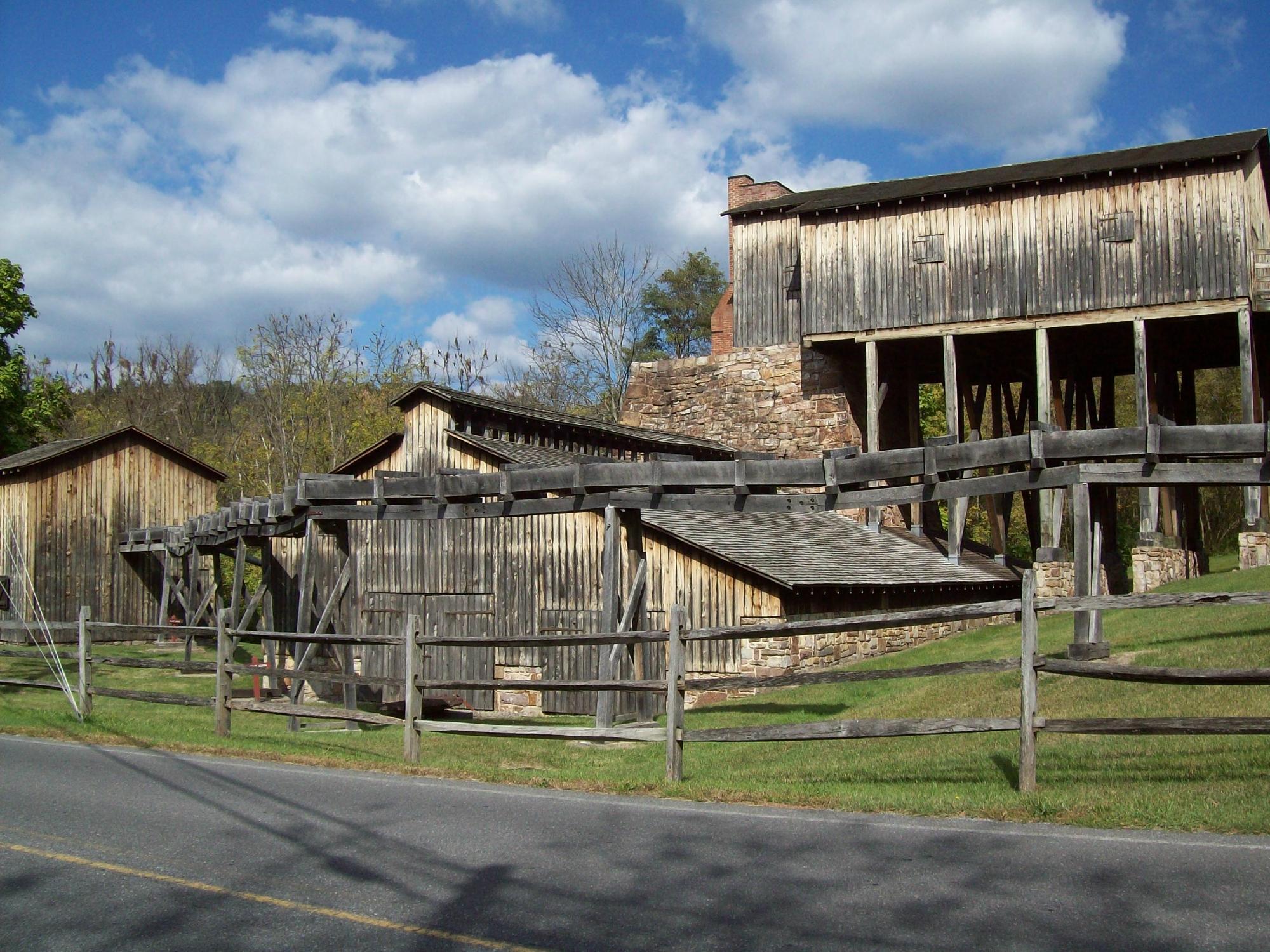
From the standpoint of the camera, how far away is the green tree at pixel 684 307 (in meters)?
63.2

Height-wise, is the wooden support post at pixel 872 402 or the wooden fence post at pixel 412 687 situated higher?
the wooden support post at pixel 872 402

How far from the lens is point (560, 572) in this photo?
22578 millimetres

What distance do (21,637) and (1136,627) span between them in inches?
1127

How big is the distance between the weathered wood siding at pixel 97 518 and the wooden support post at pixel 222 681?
2244cm

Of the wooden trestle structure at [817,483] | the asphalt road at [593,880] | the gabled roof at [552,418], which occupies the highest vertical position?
the gabled roof at [552,418]

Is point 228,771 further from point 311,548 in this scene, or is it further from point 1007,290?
point 1007,290

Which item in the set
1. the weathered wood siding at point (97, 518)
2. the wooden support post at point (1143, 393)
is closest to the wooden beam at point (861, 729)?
the wooden support post at point (1143, 393)

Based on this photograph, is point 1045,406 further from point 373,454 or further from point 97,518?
Result: point 97,518

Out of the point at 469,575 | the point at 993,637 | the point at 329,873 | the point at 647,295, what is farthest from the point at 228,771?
the point at 647,295

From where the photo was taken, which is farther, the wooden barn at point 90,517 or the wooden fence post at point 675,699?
the wooden barn at point 90,517

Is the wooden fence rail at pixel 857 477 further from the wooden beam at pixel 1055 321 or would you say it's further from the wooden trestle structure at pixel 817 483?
the wooden beam at pixel 1055 321

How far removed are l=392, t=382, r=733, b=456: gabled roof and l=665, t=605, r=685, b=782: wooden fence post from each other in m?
14.1

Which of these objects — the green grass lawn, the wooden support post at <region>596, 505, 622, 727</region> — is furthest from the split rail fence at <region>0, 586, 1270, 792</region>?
the wooden support post at <region>596, 505, 622, 727</region>

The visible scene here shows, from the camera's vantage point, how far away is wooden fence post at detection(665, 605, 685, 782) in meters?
9.91
